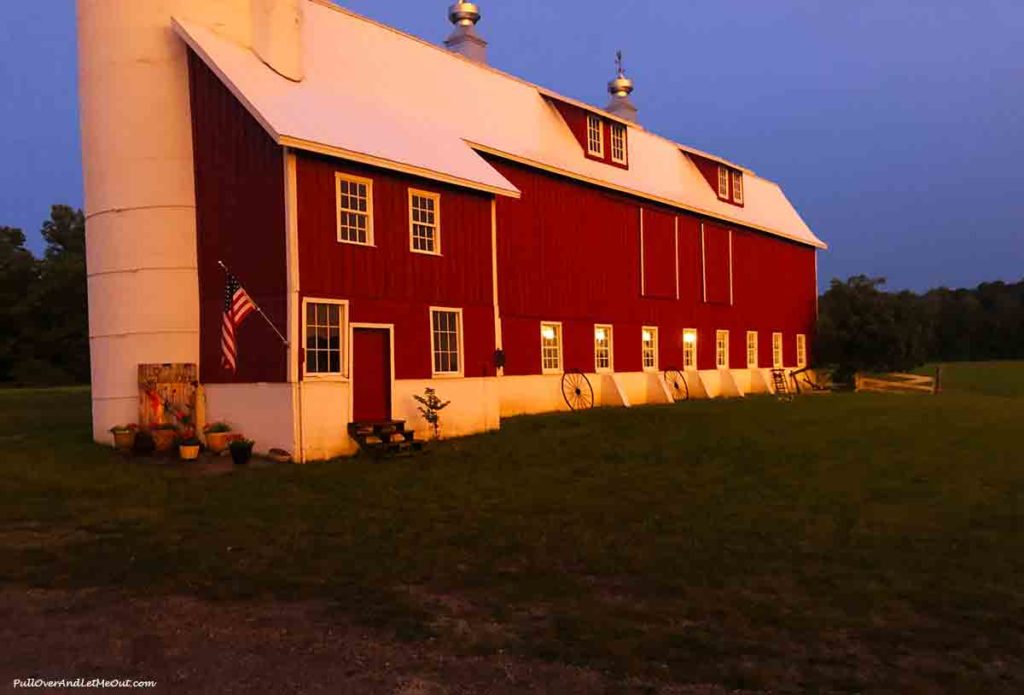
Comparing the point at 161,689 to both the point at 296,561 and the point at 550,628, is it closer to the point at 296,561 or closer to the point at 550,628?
the point at 550,628

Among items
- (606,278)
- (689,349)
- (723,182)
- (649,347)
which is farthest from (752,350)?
(606,278)

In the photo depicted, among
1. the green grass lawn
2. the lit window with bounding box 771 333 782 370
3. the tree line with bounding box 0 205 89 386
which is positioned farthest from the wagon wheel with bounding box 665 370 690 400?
the tree line with bounding box 0 205 89 386

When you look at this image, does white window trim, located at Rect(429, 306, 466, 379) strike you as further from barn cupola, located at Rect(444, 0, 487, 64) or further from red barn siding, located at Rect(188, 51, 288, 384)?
barn cupola, located at Rect(444, 0, 487, 64)

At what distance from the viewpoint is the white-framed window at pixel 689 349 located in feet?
103

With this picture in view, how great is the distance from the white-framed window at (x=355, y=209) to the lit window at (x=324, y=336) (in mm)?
1464

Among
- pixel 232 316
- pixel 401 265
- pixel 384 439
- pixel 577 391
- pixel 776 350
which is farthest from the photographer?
pixel 776 350

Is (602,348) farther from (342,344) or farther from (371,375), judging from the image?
(342,344)

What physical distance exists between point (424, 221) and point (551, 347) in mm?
7404

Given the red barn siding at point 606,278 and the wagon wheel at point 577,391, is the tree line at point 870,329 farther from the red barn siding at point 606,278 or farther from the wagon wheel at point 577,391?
the wagon wheel at point 577,391

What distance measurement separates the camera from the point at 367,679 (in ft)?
18.4

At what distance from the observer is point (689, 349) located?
1244 inches

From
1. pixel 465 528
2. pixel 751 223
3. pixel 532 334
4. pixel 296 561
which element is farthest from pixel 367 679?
pixel 751 223

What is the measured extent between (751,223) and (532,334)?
1542cm

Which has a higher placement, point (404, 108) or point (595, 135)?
point (595, 135)
